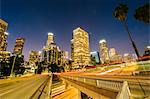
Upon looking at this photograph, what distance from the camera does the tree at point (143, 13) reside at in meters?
31.7

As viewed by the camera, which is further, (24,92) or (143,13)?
(143,13)

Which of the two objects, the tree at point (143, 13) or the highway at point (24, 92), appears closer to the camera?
the highway at point (24, 92)

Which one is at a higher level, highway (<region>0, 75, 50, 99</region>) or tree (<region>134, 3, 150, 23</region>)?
tree (<region>134, 3, 150, 23</region>)

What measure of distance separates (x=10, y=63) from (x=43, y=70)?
3298 inches

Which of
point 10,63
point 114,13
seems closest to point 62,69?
point 10,63

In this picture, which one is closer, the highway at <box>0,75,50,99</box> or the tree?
the highway at <box>0,75,50,99</box>

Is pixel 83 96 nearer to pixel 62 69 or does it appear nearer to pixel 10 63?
pixel 10 63

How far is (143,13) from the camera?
32.5 meters

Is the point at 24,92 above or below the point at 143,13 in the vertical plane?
below

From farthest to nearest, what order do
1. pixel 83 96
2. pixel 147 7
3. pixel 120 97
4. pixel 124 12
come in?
pixel 124 12 < pixel 147 7 < pixel 83 96 < pixel 120 97

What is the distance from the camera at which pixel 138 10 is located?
33.2 metres

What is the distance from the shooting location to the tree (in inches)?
1246

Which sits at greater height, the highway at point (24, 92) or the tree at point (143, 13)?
the tree at point (143, 13)

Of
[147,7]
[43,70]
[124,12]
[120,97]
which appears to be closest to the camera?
[120,97]
